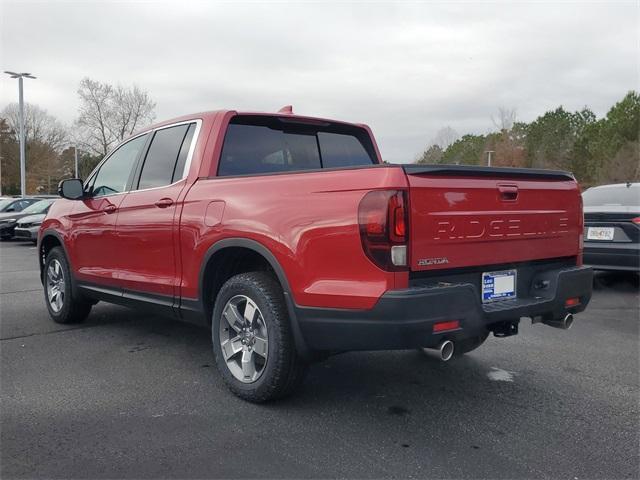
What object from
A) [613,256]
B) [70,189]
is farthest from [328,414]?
[613,256]

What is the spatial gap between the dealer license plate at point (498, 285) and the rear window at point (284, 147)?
174cm

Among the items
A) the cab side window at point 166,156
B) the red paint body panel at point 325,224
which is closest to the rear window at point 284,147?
the red paint body panel at point 325,224

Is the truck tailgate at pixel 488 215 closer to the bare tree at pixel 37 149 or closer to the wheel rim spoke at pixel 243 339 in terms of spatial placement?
the wheel rim spoke at pixel 243 339

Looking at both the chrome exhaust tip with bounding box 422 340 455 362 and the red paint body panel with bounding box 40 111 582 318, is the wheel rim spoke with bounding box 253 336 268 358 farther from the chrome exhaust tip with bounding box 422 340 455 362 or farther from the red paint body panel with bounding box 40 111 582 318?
the chrome exhaust tip with bounding box 422 340 455 362

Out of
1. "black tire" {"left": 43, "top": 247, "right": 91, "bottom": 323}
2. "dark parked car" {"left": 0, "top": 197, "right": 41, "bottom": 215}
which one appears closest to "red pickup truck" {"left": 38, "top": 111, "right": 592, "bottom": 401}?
"black tire" {"left": 43, "top": 247, "right": 91, "bottom": 323}

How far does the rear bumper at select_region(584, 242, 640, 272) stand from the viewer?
7.18 m

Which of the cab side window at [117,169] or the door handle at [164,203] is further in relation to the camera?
the cab side window at [117,169]

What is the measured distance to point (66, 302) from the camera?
5.61 metres

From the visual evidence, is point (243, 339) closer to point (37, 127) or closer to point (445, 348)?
point (445, 348)

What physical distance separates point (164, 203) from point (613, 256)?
5822 millimetres

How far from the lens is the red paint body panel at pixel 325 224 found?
296 cm

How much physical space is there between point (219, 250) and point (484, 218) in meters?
1.67

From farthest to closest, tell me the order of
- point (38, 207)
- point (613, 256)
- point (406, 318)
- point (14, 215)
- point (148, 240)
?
1. point (38, 207)
2. point (14, 215)
3. point (613, 256)
4. point (148, 240)
5. point (406, 318)

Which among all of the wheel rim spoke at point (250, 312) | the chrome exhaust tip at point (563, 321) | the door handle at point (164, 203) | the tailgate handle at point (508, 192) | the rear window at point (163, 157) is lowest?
the chrome exhaust tip at point (563, 321)
